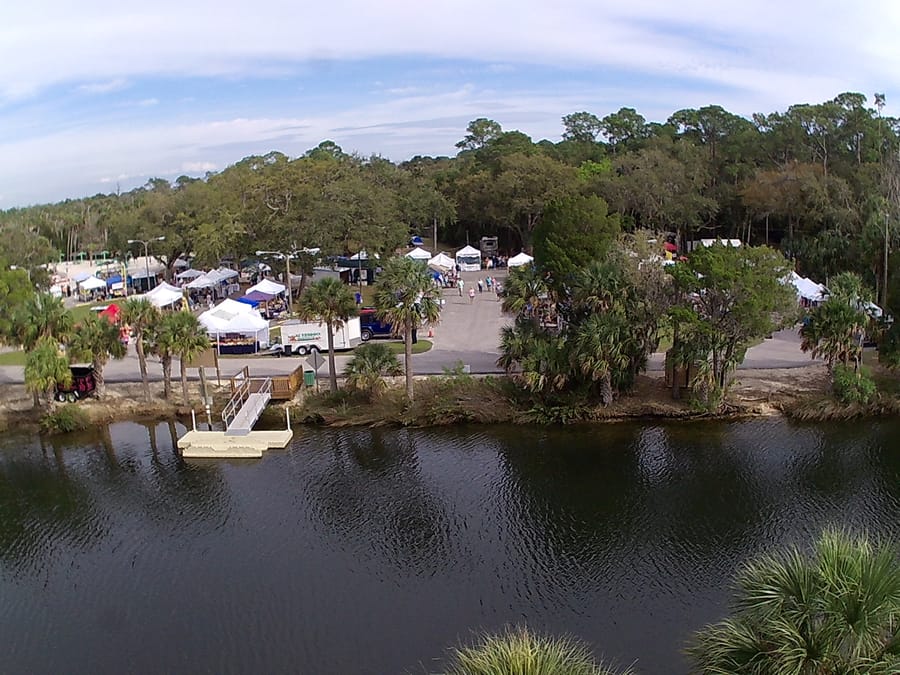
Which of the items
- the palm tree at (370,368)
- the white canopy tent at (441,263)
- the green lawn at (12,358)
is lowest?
the green lawn at (12,358)

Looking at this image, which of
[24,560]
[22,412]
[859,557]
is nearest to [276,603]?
[24,560]

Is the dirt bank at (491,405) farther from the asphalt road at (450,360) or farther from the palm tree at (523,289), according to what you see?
the palm tree at (523,289)

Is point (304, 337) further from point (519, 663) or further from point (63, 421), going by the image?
point (519, 663)

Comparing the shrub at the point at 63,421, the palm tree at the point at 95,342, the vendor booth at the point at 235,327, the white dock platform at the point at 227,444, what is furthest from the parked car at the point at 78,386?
the white dock platform at the point at 227,444

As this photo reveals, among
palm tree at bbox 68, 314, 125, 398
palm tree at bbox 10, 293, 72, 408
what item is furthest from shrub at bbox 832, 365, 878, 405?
palm tree at bbox 10, 293, 72, 408

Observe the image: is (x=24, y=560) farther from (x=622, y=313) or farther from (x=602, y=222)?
(x=602, y=222)

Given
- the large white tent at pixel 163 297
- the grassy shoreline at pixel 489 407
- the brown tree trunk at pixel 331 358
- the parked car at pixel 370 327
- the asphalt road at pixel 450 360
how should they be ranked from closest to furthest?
the grassy shoreline at pixel 489 407, the brown tree trunk at pixel 331 358, the asphalt road at pixel 450 360, the parked car at pixel 370 327, the large white tent at pixel 163 297

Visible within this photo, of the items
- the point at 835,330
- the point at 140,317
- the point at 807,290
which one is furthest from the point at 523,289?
the point at 807,290
